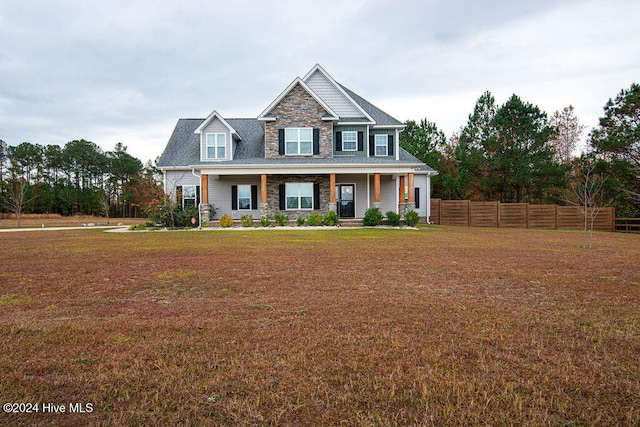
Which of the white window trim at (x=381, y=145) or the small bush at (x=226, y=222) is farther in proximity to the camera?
the white window trim at (x=381, y=145)

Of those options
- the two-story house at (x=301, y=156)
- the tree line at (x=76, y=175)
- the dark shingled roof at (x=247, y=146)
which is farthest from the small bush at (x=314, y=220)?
the tree line at (x=76, y=175)

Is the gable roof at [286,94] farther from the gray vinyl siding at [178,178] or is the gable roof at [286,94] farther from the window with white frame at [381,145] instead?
the gray vinyl siding at [178,178]

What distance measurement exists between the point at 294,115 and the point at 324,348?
64.2 ft

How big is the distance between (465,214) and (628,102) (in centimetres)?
1193

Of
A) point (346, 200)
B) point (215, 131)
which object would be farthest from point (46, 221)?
point (346, 200)

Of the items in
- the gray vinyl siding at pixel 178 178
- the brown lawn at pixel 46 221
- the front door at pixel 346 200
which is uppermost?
the gray vinyl siding at pixel 178 178

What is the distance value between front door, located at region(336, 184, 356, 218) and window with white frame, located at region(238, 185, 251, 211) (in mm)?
5616

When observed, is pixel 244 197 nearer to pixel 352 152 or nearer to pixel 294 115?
pixel 294 115

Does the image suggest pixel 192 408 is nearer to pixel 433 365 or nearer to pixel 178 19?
pixel 433 365

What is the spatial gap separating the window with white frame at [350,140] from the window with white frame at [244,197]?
6.62m

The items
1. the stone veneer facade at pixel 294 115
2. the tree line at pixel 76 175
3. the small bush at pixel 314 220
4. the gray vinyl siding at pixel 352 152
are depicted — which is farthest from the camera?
the tree line at pixel 76 175

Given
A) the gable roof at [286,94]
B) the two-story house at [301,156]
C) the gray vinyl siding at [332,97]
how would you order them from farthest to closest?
the gray vinyl siding at [332,97] → the two-story house at [301,156] → the gable roof at [286,94]

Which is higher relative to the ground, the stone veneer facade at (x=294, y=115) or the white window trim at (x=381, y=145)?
the stone veneer facade at (x=294, y=115)

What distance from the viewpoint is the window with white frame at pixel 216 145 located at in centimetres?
2219
